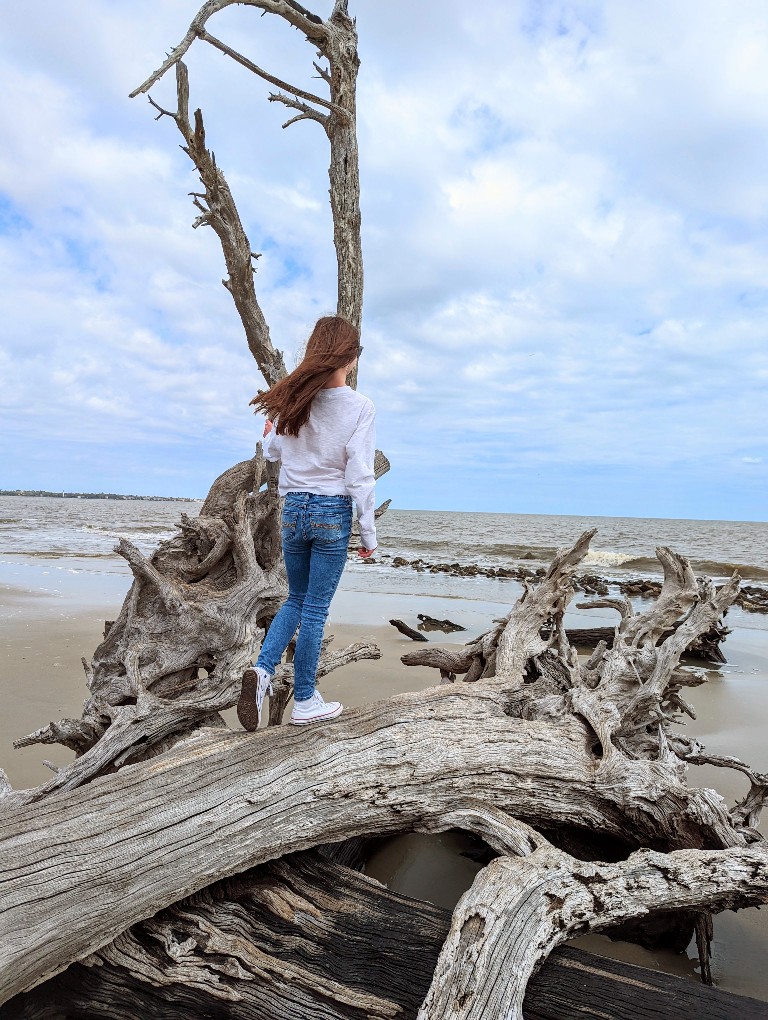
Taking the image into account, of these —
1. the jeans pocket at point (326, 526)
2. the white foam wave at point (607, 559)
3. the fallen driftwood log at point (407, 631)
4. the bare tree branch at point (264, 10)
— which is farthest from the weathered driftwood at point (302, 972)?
the white foam wave at point (607, 559)

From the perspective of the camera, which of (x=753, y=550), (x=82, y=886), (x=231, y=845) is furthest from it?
(x=753, y=550)

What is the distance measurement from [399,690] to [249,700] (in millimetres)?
4093

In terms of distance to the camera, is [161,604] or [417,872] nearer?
[417,872]

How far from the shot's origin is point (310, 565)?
11.7ft

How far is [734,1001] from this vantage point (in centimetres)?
232

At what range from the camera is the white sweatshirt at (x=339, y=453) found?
Result: 3.44 metres

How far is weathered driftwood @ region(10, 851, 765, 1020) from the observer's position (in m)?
2.31

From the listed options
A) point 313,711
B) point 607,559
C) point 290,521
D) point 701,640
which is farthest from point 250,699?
point 607,559

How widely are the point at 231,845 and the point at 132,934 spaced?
1.60 ft

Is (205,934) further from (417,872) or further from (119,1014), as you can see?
(417,872)

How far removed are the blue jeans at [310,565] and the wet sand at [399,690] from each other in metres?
1.49

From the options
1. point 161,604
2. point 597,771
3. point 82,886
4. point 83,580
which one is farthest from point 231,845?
point 83,580

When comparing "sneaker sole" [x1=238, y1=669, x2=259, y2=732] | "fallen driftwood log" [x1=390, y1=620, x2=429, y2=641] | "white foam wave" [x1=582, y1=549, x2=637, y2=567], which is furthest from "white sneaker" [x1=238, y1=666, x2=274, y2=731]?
"white foam wave" [x1=582, y1=549, x2=637, y2=567]

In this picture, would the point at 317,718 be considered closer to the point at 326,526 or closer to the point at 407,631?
the point at 326,526
